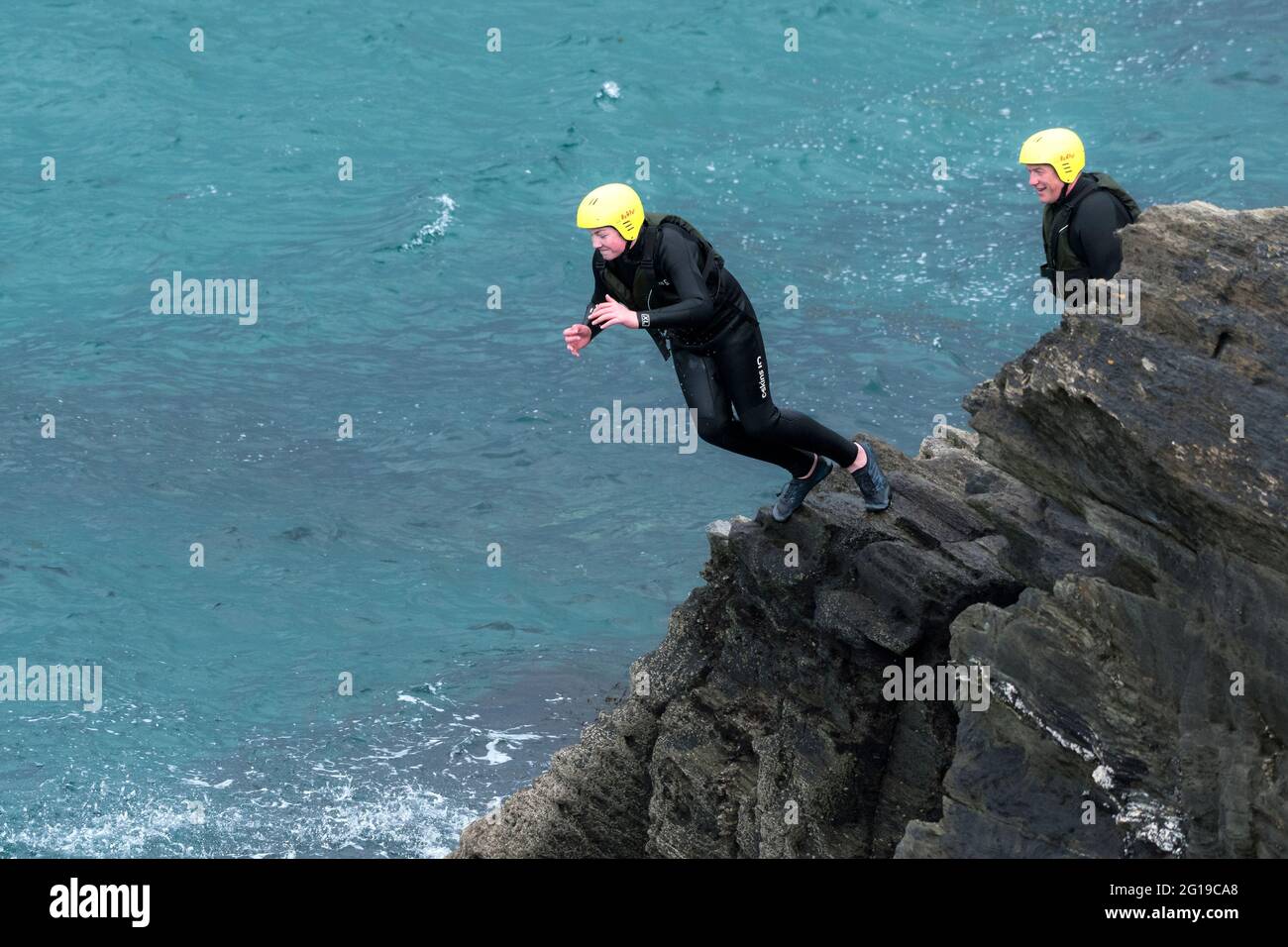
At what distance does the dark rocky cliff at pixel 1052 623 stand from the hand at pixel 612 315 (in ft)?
7.10

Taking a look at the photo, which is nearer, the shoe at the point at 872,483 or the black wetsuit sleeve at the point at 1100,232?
the black wetsuit sleeve at the point at 1100,232

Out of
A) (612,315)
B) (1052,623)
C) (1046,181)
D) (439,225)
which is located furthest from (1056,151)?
(439,225)

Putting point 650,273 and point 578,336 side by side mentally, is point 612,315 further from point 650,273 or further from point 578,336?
point 650,273

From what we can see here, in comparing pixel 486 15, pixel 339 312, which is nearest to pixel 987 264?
pixel 339 312

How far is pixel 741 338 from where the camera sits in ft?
38.9

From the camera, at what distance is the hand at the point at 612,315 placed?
10953mm

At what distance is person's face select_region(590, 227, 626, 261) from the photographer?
37.4 ft

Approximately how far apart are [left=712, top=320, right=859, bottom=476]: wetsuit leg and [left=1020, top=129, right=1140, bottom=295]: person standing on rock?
2153mm

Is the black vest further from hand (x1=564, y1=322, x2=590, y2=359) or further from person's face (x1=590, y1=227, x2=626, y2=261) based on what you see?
hand (x1=564, y1=322, x2=590, y2=359)

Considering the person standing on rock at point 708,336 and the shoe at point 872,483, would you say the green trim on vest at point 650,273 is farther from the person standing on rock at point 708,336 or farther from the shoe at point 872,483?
the shoe at point 872,483

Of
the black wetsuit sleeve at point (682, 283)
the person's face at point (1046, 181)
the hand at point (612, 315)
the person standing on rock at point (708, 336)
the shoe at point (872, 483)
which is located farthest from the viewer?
the shoe at point (872, 483)

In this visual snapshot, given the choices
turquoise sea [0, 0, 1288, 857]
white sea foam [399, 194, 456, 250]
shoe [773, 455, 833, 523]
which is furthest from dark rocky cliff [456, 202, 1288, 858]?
white sea foam [399, 194, 456, 250]

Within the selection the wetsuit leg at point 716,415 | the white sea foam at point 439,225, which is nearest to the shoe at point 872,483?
the wetsuit leg at point 716,415
